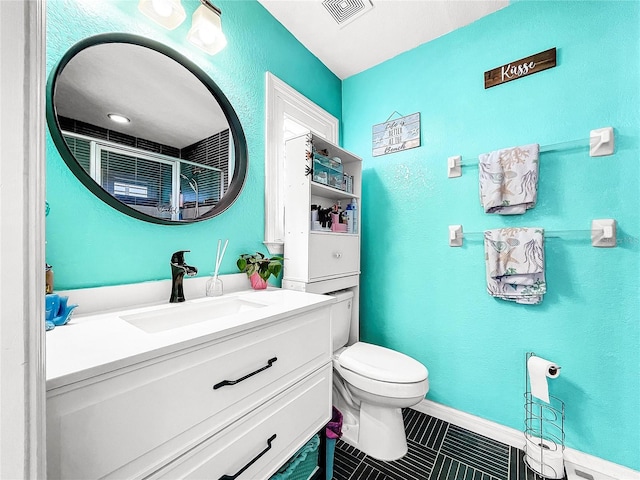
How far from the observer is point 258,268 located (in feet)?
4.39

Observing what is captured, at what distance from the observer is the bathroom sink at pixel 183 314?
0.89 meters

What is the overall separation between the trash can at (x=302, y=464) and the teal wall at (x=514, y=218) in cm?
95

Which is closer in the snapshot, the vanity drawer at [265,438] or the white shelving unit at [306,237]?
the vanity drawer at [265,438]

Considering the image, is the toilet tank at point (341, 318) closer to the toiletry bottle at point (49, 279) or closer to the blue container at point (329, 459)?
the blue container at point (329, 459)

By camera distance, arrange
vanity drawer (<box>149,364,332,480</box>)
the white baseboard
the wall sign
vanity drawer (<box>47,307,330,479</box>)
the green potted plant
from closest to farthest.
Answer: vanity drawer (<box>47,307,330,479</box>), vanity drawer (<box>149,364,332,480</box>), the white baseboard, the green potted plant, the wall sign

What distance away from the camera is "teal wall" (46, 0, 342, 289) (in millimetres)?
855

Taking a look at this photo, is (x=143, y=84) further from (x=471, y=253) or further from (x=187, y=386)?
(x=471, y=253)

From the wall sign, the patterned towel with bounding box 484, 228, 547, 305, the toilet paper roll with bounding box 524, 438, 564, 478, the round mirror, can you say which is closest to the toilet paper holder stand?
the toilet paper roll with bounding box 524, 438, 564, 478

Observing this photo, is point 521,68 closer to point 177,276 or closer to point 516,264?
point 516,264

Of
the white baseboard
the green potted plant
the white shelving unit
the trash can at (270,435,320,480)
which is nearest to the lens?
the trash can at (270,435,320,480)

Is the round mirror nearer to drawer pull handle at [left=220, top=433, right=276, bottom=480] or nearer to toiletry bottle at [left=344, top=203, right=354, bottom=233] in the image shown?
toiletry bottle at [left=344, top=203, right=354, bottom=233]

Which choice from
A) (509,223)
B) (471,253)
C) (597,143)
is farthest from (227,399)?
(597,143)

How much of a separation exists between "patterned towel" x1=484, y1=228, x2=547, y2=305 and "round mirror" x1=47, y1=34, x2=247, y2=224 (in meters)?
1.43

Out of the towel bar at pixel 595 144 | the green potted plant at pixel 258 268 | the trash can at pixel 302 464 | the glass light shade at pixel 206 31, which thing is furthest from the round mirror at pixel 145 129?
the towel bar at pixel 595 144
